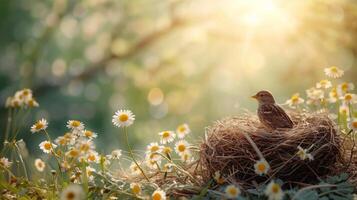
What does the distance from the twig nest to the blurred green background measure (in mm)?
4763

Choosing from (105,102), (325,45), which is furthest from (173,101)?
(105,102)

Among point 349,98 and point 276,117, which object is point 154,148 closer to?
point 276,117

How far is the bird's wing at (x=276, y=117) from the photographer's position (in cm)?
357

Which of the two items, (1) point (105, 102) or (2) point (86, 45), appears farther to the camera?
(1) point (105, 102)

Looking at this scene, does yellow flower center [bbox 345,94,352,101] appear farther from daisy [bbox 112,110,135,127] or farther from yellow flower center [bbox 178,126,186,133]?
daisy [bbox 112,110,135,127]

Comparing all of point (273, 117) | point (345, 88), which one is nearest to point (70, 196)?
point (273, 117)

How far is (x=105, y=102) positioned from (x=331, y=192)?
18683mm

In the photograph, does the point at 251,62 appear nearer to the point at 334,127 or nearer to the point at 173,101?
the point at 173,101

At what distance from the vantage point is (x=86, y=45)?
63.0 feet

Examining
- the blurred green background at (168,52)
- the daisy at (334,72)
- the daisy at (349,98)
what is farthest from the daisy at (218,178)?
the blurred green background at (168,52)

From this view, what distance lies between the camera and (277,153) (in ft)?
10.6

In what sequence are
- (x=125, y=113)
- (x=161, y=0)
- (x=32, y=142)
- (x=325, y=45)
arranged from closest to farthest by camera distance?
(x=125, y=113)
(x=325, y=45)
(x=161, y=0)
(x=32, y=142)

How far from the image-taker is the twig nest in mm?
3205

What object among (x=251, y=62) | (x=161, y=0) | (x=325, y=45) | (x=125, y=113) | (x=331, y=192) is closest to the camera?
(x=331, y=192)
